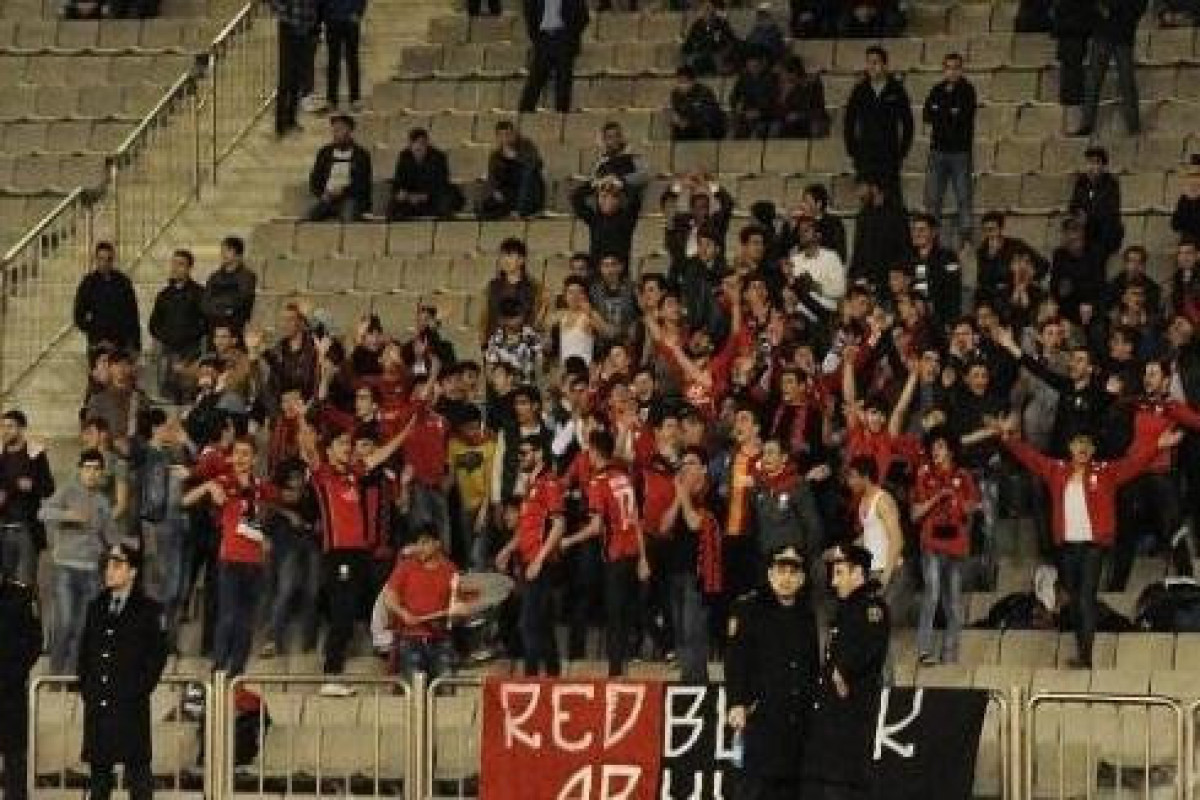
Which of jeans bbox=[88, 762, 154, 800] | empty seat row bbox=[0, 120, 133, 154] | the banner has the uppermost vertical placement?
empty seat row bbox=[0, 120, 133, 154]

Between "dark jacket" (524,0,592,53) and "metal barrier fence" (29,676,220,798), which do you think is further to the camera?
"dark jacket" (524,0,592,53)

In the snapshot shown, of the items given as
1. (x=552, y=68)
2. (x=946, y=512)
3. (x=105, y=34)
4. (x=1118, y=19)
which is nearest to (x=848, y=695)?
(x=946, y=512)

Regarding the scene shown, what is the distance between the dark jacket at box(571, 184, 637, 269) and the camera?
102 feet

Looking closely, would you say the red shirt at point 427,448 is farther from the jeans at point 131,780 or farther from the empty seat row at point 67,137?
the empty seat row at point 67,137

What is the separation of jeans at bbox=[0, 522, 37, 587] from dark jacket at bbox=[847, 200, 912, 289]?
250 inches

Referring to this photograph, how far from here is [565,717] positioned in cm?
2412

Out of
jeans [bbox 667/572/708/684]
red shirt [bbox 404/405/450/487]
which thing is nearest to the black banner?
jeans [bbox 667/572/708/684]

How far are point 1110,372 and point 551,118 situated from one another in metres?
8.25

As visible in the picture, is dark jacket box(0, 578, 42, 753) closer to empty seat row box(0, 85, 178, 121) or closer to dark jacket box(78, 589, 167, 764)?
dark jacket box(78, 589, 167, 764)

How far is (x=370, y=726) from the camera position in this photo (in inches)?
981

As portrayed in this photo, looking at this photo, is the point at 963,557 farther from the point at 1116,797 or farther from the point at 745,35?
the point at 745,35

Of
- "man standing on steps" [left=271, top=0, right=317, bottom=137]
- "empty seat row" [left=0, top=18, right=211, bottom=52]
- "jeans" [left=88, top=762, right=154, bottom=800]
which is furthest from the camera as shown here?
"empty seat row" [left=0, top=18, right=211, bottom=52]

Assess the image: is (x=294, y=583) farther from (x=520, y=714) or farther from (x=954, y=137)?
(x=954, y=137)

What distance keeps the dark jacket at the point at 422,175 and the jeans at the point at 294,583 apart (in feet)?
19.4
